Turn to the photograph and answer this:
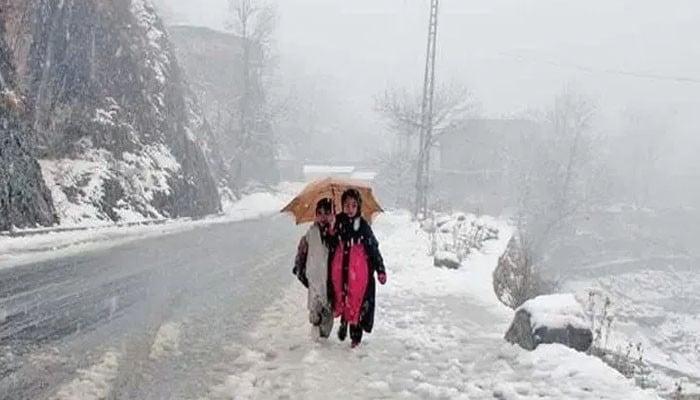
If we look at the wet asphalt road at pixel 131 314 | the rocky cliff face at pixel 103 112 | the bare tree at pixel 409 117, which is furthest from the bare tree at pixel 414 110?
the wet asphalt road at pixel 131 314

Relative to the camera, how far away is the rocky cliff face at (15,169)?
16109mm

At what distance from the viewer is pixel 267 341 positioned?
26.5ft

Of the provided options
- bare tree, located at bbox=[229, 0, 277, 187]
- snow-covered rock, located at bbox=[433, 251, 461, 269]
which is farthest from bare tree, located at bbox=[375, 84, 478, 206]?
snow-covered rock, located at bbox=[433, 251, 461, 269]

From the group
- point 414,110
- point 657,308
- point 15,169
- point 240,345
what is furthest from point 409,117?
point 240,345

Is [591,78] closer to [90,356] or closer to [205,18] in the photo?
[205,18]

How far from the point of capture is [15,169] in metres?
16.5

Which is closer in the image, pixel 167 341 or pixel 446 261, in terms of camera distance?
pixel 167 341

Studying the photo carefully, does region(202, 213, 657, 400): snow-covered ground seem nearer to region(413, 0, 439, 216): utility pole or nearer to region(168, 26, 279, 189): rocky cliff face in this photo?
region(413, 0, 439, 216): utility pole

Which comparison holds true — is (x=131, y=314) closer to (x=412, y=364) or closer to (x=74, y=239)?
(x=412, y=364)

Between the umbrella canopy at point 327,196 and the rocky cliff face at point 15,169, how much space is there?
35.2 ft

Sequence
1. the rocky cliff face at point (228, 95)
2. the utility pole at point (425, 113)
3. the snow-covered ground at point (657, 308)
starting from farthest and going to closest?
the rocky cliff face at point (228, 95) → the utility pole at point (425, 113) → the snow-covered ground at point (657, 308)

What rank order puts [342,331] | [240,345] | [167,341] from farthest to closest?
1. [342,331]
2. [240,345]
3. [167,341]

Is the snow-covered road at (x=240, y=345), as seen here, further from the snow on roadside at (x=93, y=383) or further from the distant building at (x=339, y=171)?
the distant building at (x=339, y=171)

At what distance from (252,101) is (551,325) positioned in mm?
52824
